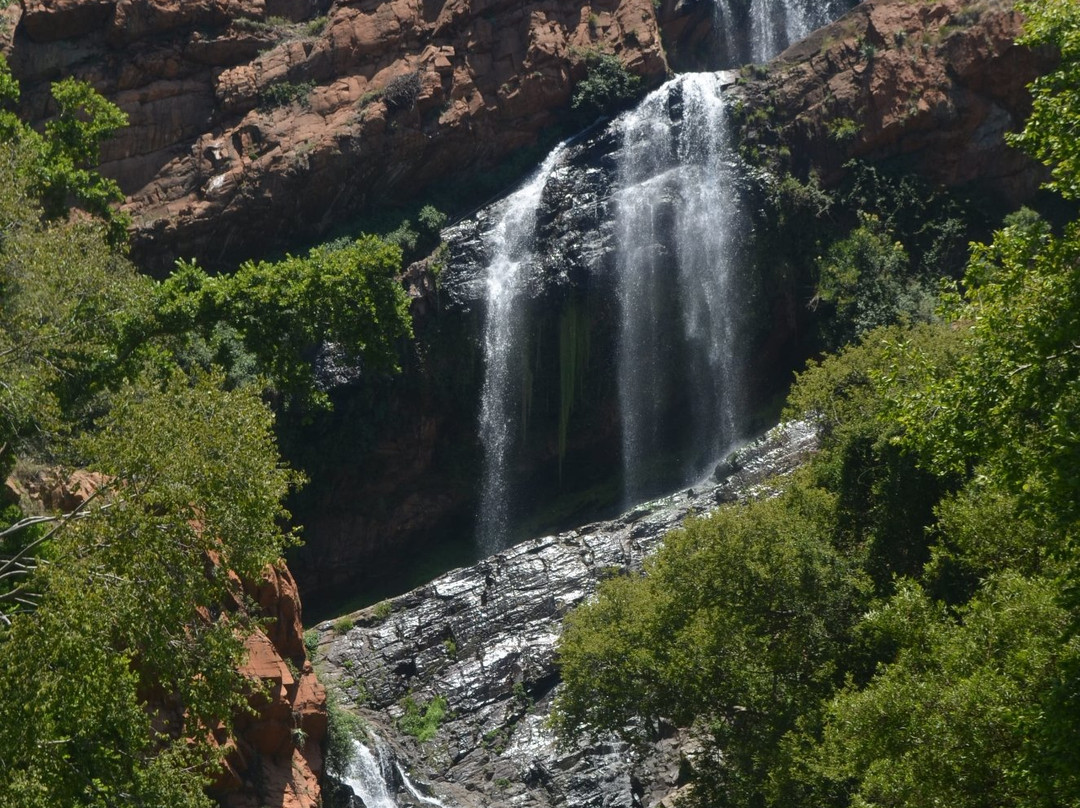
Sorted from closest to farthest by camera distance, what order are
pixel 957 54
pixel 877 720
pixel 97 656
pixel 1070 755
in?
pixel 1070 755, pixel 97 656, pixel 877 720, pixel 957 54

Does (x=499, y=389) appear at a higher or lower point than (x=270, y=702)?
higher

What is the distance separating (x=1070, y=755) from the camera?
12.8 metres

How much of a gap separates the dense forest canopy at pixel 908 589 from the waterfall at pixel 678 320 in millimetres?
11057

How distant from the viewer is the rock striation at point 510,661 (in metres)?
29.4

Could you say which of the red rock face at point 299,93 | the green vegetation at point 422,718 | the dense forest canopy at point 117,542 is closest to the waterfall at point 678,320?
the red rock face at point 299,93

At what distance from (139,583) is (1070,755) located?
10784 millimetres

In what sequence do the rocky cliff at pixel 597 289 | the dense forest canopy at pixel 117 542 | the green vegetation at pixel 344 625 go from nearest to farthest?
1. the dense forest canopy at pixel 117 542
2. the green vegetation at pixel 344 625
3. the rocky cliff at pixel 597 289

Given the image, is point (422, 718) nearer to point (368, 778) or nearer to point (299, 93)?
point (368, 778)

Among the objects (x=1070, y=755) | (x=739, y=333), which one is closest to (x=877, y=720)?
(x=1070, y=755)

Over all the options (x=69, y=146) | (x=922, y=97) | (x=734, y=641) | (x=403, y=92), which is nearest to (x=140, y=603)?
(x=734, y=641)

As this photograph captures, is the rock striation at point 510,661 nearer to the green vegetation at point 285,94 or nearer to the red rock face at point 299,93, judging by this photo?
the red rock face at point 299,93

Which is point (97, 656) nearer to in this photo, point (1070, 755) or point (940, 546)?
point (1070, 755)

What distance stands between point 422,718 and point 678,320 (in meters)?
16.9

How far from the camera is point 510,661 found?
33656 mm
